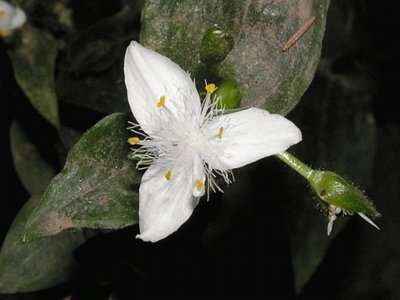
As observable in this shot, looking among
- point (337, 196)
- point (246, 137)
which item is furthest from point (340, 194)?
point (246, 137)

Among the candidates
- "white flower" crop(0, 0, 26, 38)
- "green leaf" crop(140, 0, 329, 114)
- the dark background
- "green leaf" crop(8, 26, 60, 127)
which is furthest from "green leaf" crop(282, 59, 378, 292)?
"white flower" crop(0, 0, 26, 38)

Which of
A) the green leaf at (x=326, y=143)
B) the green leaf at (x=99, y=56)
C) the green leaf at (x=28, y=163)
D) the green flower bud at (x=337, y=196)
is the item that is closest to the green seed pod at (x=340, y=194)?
the green flower bud at (x=337, y=196)

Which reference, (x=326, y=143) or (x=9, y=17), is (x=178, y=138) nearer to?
(x=326, y=143)

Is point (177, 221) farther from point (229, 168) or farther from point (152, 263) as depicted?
point (152, 263)

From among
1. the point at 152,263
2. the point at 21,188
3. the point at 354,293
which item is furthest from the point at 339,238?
the point at 21,188

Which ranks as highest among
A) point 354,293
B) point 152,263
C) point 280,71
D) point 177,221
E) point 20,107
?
point 280,71

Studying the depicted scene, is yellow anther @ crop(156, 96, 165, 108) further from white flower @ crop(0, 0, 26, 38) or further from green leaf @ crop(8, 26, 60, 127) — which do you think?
white flower @ crop(0, 0, 26, 38)
